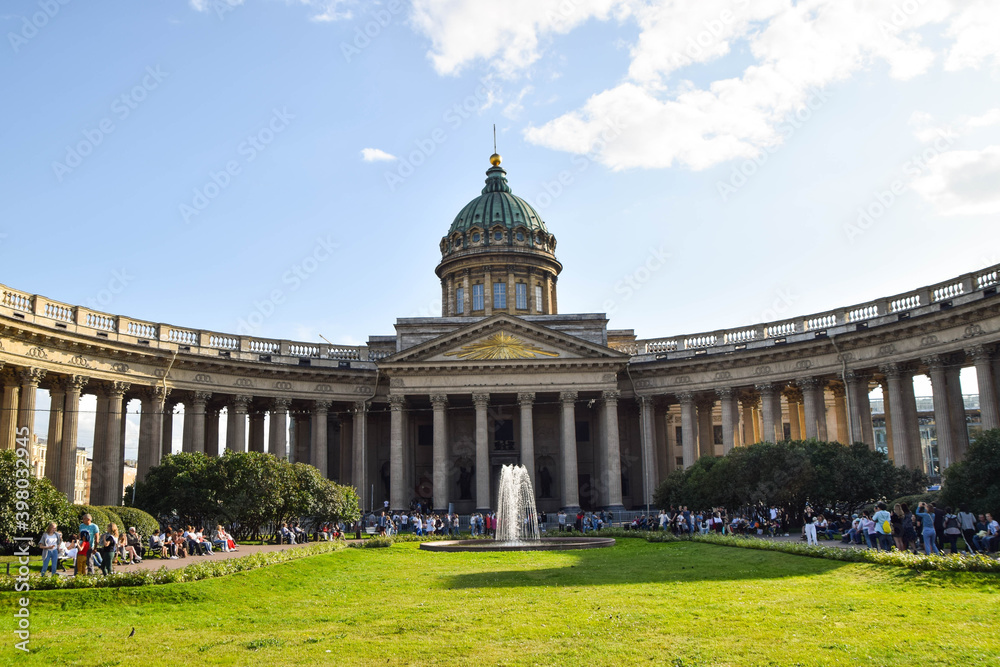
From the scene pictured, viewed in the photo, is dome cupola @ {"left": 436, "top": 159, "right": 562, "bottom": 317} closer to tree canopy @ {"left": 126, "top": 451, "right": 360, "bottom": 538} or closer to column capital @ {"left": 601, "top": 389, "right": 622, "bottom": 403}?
column capital @ {"left": 601, "top": 389, "right": 622, "bottom": 403}

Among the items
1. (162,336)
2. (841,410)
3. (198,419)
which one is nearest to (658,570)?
(198,419)

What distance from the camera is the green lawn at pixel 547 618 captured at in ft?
43.4

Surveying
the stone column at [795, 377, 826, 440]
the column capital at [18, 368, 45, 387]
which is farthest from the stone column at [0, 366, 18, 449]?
the stone column at [795, 377, 826, 440]

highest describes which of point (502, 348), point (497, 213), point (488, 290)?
point (497, 213)

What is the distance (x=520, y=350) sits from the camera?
57.6 meters

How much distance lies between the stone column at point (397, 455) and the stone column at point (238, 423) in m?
9.31

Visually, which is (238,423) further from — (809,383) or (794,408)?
(794,408)

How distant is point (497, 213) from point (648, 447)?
27.5 m

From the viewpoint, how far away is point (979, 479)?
30594 mm

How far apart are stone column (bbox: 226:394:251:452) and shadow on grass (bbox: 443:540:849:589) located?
3076 cm

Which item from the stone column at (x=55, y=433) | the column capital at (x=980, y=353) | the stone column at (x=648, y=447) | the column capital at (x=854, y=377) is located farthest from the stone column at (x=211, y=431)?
the column capital at (x=980, y=353)

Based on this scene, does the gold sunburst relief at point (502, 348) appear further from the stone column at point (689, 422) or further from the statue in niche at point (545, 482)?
the statue in niche at point (545, 482)

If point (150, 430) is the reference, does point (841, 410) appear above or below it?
above

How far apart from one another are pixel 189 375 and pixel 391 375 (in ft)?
41.9
